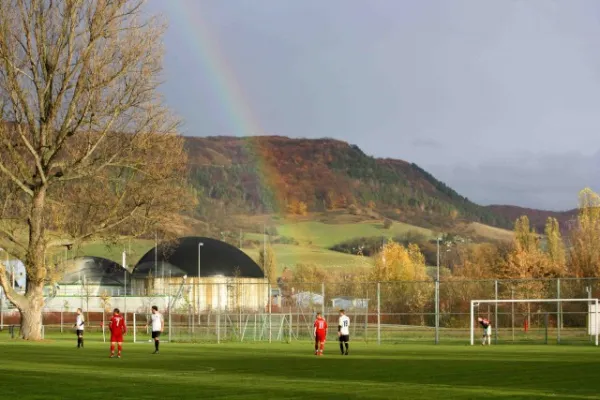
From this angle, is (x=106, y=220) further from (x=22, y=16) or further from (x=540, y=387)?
(x=540, y=387)

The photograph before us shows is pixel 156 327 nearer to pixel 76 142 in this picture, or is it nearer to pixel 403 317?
pixel 76 142

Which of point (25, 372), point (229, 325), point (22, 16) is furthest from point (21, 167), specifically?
point (25, 372)

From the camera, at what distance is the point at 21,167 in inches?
2271

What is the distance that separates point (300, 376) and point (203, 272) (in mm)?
100691

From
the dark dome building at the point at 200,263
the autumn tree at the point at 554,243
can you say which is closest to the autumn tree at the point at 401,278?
the dark dome building at the point at 200,263

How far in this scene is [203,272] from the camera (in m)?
128

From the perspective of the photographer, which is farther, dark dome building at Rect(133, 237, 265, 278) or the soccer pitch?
dark dome building at Rect(133, 237, 265, 278)

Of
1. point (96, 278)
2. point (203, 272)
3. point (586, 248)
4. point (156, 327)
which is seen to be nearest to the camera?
point (156, 327)

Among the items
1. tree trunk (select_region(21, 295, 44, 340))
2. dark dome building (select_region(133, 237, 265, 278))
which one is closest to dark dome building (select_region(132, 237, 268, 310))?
dark dome building (select_region(133, 237, 265, 278))

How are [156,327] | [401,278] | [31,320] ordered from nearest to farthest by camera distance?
[156,327] → [31,320] → [401,278]

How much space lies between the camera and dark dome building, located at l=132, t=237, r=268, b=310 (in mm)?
122750

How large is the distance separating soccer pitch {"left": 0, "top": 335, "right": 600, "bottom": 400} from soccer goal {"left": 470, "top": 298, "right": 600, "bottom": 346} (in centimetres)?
1505

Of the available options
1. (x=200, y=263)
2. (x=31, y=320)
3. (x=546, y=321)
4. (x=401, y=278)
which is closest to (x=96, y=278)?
(x=200, y=263)

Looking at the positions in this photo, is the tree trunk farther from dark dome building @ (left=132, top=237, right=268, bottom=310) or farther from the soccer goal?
dark dome building @ (left=132, top=237, right=268, bottom=310)
